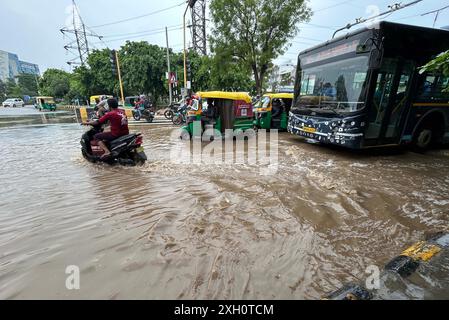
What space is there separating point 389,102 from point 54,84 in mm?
53373

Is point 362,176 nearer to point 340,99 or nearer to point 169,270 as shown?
point 340,99

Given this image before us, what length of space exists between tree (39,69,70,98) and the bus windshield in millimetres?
49770

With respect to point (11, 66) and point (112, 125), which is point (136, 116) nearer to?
point (112, 125)

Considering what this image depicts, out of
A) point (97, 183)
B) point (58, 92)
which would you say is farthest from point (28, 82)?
point (97, 183)

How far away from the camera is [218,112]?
958 cm

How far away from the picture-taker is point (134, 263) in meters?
2.45

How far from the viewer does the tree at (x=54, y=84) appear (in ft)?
146

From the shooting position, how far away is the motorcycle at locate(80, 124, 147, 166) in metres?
5.95

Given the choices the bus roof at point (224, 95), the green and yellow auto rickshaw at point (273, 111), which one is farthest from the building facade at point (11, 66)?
the bus roof at point (224, 95)

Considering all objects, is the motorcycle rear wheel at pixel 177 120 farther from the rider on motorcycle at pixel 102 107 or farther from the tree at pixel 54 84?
the tree at pixel 54 84

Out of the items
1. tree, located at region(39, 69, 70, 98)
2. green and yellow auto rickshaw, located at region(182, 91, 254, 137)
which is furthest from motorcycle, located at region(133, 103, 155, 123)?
tree, located at region(39, 69, 70, 98)

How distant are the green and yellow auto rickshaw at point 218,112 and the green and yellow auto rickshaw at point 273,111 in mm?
1798

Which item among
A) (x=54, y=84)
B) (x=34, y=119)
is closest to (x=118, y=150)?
(x=34, y=119)

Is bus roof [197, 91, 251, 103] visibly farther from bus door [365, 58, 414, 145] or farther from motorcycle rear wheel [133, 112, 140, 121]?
motorcycle rear wheel [133, 112, 140, 121]
